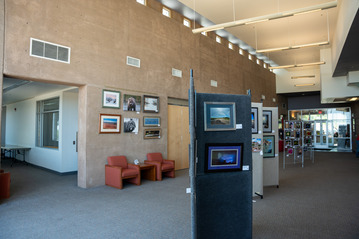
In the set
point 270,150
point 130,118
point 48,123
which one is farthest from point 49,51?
point 270,150

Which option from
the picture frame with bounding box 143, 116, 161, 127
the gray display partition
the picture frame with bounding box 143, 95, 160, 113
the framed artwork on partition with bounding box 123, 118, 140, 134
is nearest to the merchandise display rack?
the picture frame with bounding box 143, 116, 161, 127

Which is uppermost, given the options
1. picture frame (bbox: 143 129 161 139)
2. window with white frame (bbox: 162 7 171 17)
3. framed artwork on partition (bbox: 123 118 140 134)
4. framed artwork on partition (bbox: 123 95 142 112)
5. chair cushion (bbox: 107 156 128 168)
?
window with white frame (bbox: 162 7 171 17)

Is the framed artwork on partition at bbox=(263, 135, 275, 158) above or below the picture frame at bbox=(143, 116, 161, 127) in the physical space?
below

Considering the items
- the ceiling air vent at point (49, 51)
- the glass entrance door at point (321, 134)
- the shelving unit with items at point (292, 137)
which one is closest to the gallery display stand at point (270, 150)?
the shelving unit with items at point (292, 137)

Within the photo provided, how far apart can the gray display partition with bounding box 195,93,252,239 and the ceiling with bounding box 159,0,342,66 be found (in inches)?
300

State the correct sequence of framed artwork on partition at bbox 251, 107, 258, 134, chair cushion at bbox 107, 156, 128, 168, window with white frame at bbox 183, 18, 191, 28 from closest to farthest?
framed artwork on partition at bbox 251, 107, 258, 134 < chair cushion at bbox 107, 156, 128, 168 < window with white frame at bbox 183, 18, 191, 28

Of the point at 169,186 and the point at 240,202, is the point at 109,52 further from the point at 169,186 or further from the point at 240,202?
the point at 240,202

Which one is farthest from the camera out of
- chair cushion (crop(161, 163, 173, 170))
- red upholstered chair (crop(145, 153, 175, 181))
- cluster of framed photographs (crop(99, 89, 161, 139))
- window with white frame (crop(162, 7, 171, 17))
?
window with white frame (crop(162, 7, 171, 17))

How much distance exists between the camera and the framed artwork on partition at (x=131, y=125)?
7.69m

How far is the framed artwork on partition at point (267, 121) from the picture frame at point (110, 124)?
4.18 m

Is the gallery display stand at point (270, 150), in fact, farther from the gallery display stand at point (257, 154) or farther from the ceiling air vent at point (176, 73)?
the ceiling air vent at point (176, 73)

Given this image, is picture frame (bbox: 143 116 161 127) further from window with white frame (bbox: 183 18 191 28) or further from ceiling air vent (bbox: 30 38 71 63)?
window with white frame (bbox: 183 18 191 28)

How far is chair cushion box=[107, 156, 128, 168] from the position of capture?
23.3ft

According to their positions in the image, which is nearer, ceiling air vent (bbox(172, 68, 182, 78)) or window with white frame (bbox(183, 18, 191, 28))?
ceiling air vent (bbox(172, 68, 182, 78))
